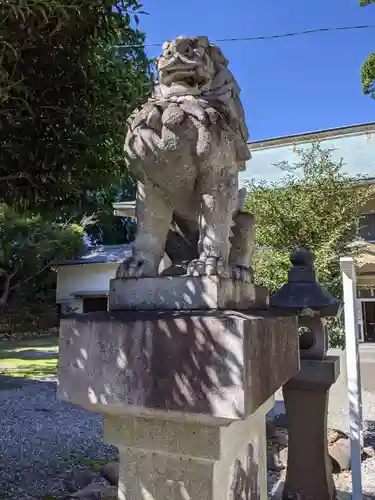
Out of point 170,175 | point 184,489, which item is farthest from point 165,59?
point 184,489

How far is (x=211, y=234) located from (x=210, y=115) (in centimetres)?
56

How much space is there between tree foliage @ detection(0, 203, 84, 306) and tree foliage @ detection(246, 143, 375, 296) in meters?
11.4

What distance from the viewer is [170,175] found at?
1975mm

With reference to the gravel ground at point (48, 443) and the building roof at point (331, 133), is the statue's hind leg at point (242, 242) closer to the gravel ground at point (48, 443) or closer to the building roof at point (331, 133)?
the gravel ground at point (48, 443)

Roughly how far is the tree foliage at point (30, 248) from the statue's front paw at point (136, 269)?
14.2 meters

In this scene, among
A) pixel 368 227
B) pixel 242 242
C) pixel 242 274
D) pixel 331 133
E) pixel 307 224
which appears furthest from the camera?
pixel 331 133

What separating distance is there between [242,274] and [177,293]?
0.47m

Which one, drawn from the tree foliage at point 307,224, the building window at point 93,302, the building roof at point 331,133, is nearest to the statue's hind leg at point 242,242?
the tree foliage at point 307,224

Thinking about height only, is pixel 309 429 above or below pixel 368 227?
below

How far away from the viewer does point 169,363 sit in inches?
61.6

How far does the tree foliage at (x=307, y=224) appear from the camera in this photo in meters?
5.83

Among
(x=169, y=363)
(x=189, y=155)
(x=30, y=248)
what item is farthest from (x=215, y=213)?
(x=30, y=248)

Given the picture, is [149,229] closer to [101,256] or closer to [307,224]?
[307,224]

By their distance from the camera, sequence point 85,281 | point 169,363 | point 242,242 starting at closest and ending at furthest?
point 169,363, point 242,242, point 85,281
